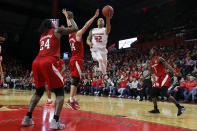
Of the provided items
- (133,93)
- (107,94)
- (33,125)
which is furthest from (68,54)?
(33,125)

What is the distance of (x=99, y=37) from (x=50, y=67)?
206cm

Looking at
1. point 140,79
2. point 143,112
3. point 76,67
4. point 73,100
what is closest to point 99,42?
point 76,67

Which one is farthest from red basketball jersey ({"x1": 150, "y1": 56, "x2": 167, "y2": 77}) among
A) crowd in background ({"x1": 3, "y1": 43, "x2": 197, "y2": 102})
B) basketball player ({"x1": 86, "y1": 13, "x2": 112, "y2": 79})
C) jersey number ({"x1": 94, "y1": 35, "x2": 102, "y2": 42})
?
crowd in background ({"x1": 3, "y1": 43, "x2": 197, "y2": 102})

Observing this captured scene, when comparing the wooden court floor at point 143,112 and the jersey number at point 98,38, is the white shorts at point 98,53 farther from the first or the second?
the wooden court floor at point 143,112

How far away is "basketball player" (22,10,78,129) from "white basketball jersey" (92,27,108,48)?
5.42 ft

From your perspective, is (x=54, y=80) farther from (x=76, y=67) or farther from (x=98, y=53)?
(x=98, y=53)

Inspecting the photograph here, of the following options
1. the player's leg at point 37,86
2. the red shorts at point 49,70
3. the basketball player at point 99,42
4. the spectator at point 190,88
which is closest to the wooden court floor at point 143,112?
the spectator at point 190,88

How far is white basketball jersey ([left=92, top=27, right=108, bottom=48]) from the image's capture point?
187 inches

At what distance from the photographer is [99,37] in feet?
15.7

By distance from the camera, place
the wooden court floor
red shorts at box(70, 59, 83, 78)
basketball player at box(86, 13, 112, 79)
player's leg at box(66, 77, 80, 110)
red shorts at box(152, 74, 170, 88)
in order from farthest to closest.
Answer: red shorts at box(152, 74, 170, 88)
basketball player at box(86, 13, 112, 79)
red shorts at box(70, 59, 83, 78)
player's leg at box(66, 77, 80, 110)
the wooden court floor

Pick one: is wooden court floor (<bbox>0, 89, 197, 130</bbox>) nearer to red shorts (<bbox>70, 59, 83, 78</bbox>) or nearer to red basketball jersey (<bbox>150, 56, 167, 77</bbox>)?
red basketball jersey (<bbox>150, 56, 167, 77</bbox>)

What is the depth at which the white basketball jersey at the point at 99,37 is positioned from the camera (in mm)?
4757

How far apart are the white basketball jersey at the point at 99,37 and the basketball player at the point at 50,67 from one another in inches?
65.1

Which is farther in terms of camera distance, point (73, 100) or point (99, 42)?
point (99, 42)
